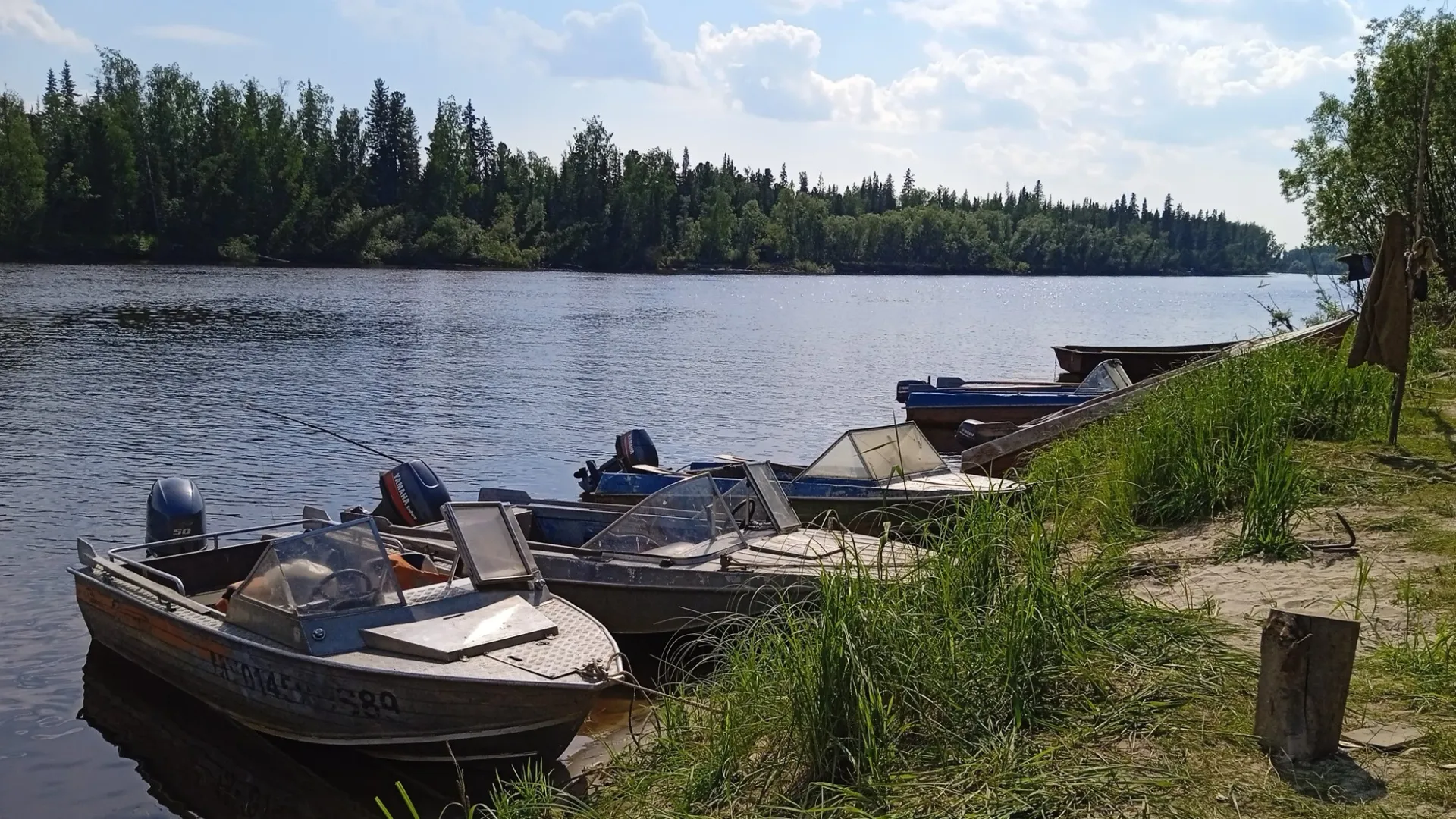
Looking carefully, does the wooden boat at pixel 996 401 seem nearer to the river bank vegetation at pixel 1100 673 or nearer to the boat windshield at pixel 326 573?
the river bank vegetation at pixel 1100 673

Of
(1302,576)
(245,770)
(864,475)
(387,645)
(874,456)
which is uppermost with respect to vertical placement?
(1302,576)

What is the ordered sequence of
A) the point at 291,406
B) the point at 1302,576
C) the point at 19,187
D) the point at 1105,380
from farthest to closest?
the point at 19,187 < the point at 291,406 < the point at 1105,380 < the point at 1302,576

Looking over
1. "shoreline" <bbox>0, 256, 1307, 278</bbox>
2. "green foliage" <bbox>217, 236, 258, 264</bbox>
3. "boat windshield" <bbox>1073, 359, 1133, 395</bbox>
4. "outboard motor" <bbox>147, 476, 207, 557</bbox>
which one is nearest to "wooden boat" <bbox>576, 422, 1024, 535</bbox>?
"outboard motor" <bbox>147, 476, 207, 557</bbox>

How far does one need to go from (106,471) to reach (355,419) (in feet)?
24.3

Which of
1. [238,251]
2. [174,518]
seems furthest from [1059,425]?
[238,251]

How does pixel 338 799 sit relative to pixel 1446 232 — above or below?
below

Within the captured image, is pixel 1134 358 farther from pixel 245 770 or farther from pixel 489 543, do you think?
pixel 245 770

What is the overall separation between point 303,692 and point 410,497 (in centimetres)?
508

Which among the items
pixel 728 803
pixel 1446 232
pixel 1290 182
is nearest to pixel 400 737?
pixel 728 803

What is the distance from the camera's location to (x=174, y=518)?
41.9 ft

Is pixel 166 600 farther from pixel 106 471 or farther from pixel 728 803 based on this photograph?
pixel 106 471

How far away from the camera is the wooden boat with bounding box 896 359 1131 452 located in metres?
22.3

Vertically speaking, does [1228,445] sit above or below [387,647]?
above

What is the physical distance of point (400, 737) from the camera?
897 centimetres
